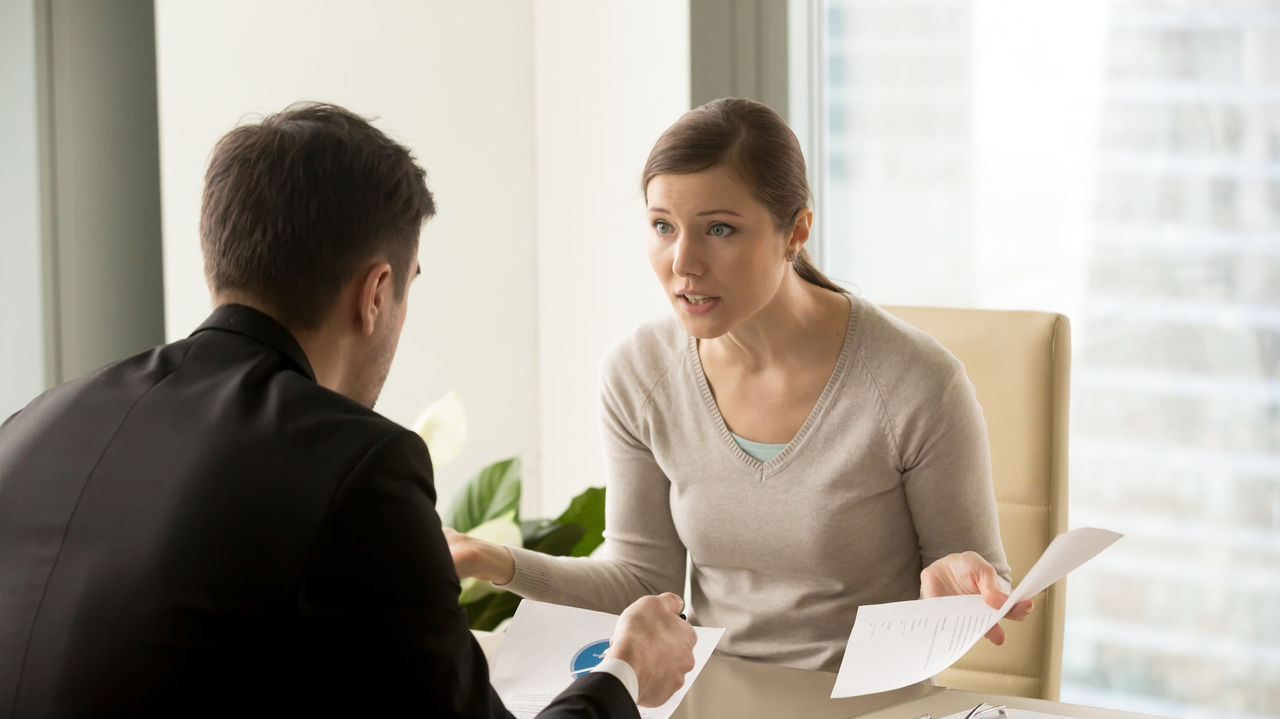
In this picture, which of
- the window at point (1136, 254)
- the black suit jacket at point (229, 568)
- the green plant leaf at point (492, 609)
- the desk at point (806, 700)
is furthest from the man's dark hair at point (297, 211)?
the window at point (1136, 254)

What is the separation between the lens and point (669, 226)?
164 cm

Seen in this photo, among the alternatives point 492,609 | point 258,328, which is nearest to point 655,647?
point 258,328

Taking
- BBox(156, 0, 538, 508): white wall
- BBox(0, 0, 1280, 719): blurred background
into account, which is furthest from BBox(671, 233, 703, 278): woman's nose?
BBox(156, 0, 538, 508): white wall

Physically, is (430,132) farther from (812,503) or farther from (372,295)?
(372,295)

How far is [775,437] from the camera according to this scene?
5.49 feet

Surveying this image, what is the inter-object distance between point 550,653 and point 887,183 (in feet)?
5.41

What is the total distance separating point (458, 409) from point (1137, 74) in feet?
4.79

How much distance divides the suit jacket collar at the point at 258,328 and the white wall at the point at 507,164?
68.8 inches

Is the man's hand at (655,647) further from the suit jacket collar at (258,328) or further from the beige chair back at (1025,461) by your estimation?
the beige chair back at (1025,461)

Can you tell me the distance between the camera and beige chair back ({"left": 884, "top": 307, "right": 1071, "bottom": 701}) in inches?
67.1

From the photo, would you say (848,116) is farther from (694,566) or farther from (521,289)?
(694,566)

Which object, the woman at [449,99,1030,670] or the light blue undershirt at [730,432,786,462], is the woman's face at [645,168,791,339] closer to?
the woman at [449,99,1030,670]

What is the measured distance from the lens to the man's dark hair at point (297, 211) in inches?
38.8

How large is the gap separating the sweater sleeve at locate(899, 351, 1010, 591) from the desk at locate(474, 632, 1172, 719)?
294mm
